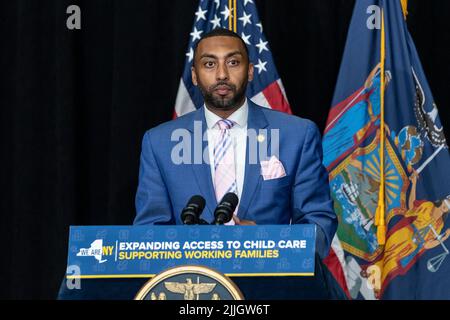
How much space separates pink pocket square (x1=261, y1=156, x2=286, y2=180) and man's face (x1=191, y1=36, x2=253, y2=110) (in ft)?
1.06

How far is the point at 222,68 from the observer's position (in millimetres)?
3672

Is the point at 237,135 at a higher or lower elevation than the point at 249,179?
higher

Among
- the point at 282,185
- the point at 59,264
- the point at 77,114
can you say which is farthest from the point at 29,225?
the point at 282,185

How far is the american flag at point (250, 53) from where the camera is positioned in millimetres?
4957

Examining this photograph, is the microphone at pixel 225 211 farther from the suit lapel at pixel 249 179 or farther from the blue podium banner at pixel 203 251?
the suit lapel at pixel 249 179

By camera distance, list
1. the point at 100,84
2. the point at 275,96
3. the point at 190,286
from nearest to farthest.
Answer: the point at 190,286 → the point at 275,96 → the point at 100,84

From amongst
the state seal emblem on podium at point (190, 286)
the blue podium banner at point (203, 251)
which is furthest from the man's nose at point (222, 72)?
the state seal emblem on podium at point (190, 286)

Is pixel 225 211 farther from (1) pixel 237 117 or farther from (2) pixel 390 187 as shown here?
(2) pixel 390 187

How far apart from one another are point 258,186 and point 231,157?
19 centimetres

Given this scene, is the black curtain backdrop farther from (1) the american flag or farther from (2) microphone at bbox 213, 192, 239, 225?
(2) microphone at bbox 213, 192, 239, 225

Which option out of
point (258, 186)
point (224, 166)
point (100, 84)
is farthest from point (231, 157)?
point (100, 84)

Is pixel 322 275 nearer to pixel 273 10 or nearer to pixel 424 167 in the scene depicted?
pixel 424 167

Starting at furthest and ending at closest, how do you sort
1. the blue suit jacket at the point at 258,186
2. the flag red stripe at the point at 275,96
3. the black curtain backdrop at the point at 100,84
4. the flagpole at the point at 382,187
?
the black curtain backdrop at the point at 100,84 → the flag red stripe at the point at 275,96 → the flagpole at the point at 382,187 → the blue suit jacket at the point at 258,186

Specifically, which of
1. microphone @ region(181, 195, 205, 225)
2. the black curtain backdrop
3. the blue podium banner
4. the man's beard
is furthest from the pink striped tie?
the black curtain backdrop
